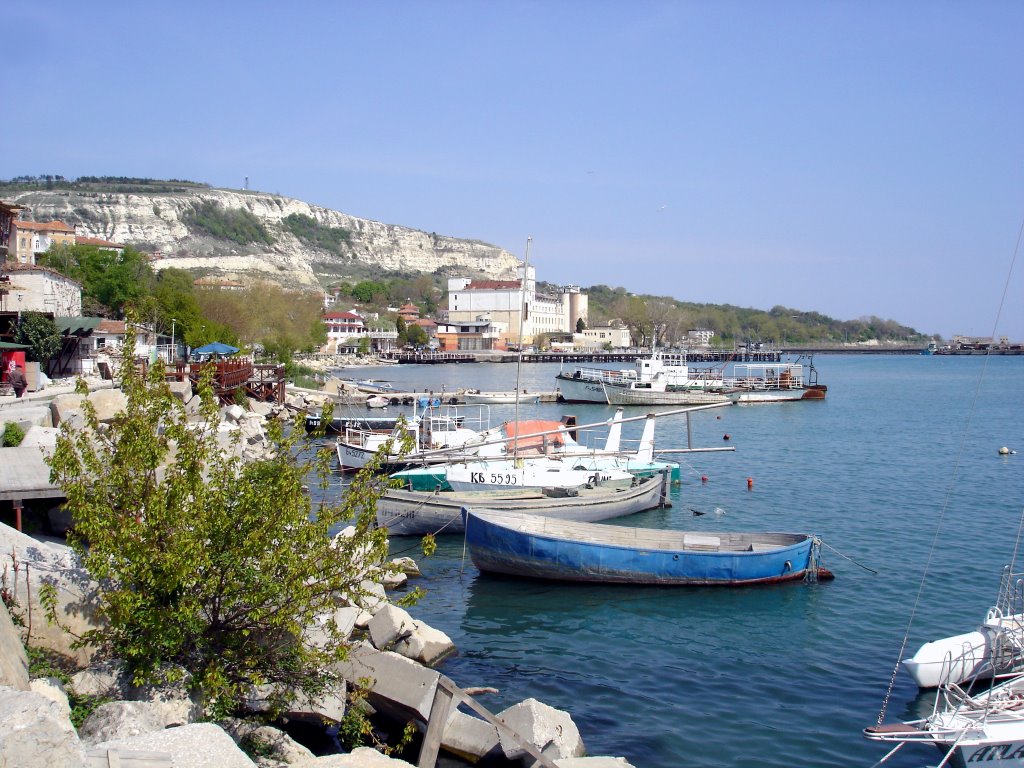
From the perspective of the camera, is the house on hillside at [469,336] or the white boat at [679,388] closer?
the white boat at [679,388]

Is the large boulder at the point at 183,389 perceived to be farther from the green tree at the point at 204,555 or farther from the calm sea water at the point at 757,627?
the green tree at the point at 204,555

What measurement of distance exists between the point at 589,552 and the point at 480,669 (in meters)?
5.49

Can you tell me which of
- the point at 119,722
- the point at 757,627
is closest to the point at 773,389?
the point at 757,627

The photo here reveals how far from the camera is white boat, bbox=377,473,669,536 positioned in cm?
2509

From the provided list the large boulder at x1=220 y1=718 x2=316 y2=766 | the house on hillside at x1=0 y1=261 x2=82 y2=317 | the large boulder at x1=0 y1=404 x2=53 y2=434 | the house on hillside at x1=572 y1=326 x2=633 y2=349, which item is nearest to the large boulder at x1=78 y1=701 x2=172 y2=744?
the large boulder at x1=220 y1=718 x2=316 y2=766

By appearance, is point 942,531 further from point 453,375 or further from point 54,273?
point 453,375

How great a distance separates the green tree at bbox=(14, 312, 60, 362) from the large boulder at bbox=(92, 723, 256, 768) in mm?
Answer: 35316

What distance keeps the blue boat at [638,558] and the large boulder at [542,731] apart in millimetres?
8509

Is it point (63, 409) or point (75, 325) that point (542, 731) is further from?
point (75, 325)

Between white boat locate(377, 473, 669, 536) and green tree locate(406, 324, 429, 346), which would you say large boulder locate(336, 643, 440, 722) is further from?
green tree locate(406, 324, 429, 346)

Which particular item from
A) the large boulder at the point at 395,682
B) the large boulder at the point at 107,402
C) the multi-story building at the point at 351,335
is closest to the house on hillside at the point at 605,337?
the multi-story building at the point at 351,335

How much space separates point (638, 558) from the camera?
2080cm

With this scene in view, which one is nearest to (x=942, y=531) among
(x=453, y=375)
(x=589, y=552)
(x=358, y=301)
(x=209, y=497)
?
(x=589, y=552)

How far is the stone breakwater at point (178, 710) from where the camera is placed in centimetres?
737
